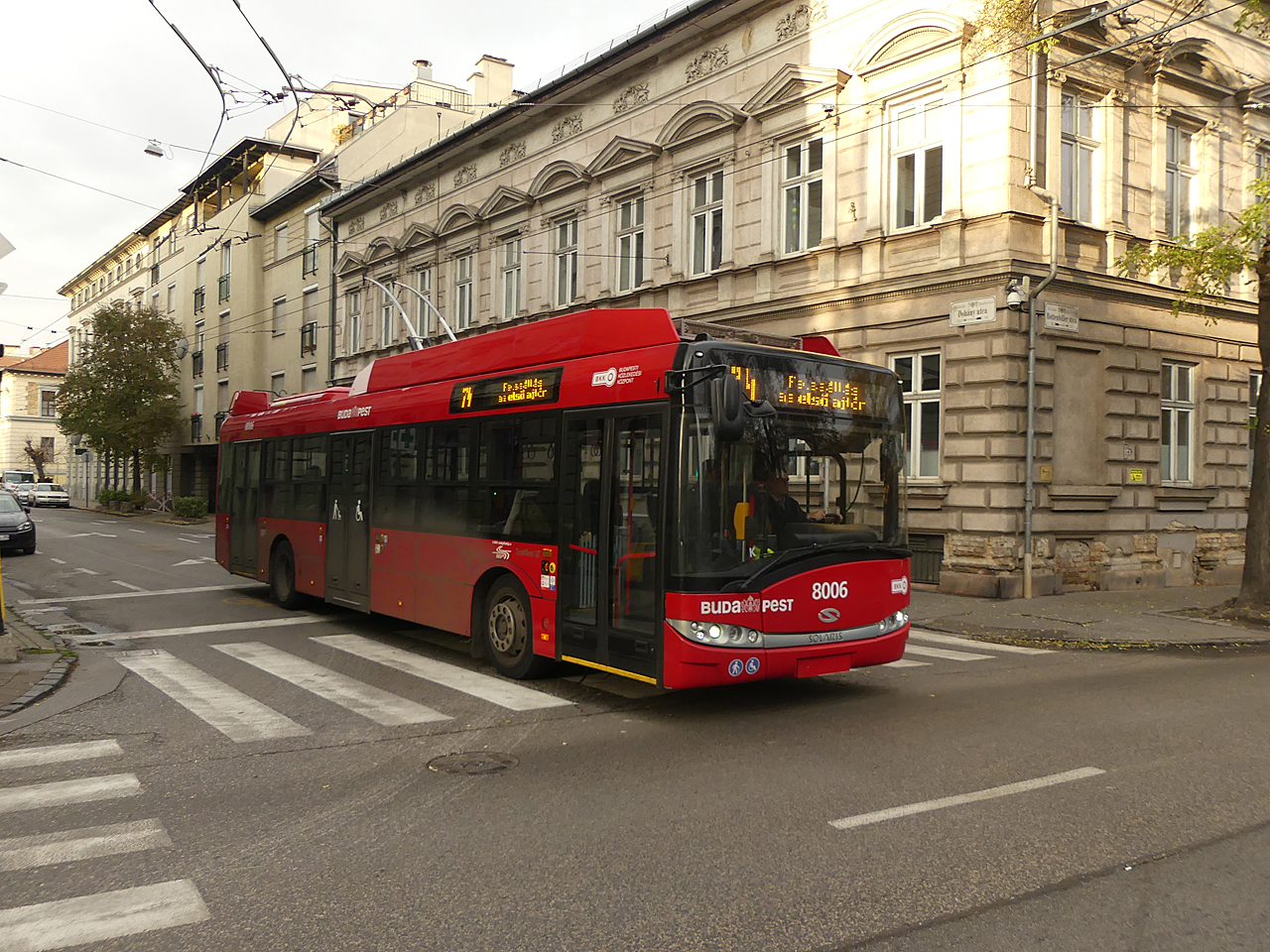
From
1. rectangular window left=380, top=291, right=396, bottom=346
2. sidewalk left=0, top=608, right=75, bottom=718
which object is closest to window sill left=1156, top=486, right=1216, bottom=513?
sidewalk left=0, top=608, right=75, bottom=718

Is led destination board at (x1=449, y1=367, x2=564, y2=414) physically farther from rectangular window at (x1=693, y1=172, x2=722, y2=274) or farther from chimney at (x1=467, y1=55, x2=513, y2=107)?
chimney at (x1=467, y1=55, x2=513, y2=107)

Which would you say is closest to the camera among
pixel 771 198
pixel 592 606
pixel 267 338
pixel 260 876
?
pixel 260 876

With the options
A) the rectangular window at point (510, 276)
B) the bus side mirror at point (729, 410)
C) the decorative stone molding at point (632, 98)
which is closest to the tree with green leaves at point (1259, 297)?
the bus side mirror at point (729, 410)

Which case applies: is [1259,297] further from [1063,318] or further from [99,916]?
[99,916]

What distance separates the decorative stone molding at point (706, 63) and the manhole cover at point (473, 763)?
18.0 metres

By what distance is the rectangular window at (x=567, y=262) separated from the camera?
25.4 m

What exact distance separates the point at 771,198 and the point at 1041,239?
5555mm

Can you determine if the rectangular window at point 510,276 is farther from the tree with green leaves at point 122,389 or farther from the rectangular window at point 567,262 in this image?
the tree with green leaves at point 122,389

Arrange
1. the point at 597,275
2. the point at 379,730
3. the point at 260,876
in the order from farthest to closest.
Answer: the point at 597,275, the point at 379,730, the point at 260,876

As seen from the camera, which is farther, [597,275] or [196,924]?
[597,275]

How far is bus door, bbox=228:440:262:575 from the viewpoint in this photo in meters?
14.6

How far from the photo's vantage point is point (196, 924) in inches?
151

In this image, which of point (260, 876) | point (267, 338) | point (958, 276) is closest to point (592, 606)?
point (260, 876)

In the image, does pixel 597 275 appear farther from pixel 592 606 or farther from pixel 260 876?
pixel 260 876
